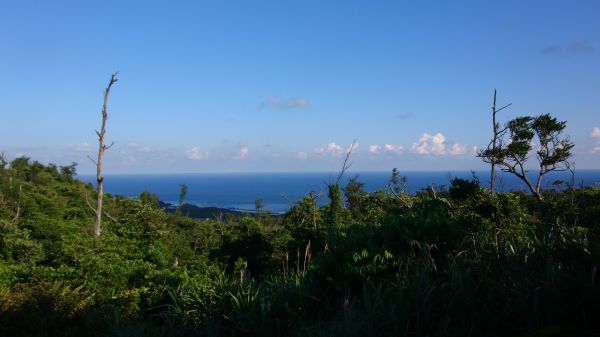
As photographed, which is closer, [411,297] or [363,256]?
[411,297]

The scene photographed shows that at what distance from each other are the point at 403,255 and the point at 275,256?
1862 cm

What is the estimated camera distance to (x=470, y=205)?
9758 millimetres

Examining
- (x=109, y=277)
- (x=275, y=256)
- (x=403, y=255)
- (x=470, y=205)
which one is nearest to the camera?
(x=403, y=255)

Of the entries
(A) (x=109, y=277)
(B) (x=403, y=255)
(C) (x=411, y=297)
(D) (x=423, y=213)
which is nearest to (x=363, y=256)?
(B) (x=403, y=255)

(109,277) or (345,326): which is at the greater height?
(345,326)

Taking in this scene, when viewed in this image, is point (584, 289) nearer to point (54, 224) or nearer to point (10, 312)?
point (10, 312)

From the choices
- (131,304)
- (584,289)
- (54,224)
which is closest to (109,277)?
(131,304)

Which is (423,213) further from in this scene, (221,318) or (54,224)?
(54,224)

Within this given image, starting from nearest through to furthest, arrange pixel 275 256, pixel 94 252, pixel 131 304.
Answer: pixel 131 304
pixel 94 252
pixel 275 256

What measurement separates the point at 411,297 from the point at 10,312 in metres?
6.14

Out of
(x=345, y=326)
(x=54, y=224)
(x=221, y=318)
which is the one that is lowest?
(x=54, y=224)

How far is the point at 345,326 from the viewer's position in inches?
146

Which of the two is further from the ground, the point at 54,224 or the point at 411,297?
the point at 411,297

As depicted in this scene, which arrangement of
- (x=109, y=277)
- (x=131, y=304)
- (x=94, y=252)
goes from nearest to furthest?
(x=131, y=304) < (x=109, y=277) < (x=94, y=252)
